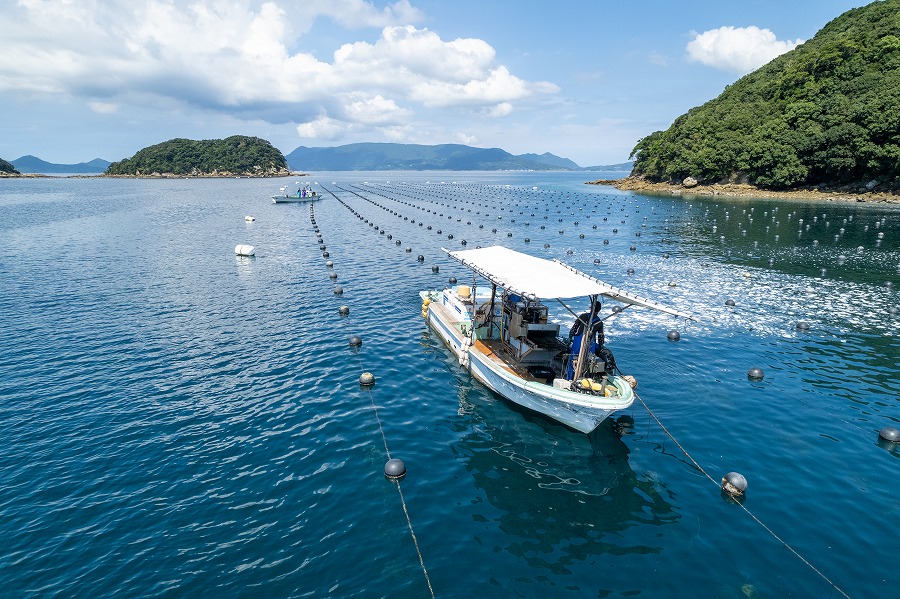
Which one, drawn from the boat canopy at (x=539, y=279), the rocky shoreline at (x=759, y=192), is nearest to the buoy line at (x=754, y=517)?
the boat canopy at (x=539, y=279)

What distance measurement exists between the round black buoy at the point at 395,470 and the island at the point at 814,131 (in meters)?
120

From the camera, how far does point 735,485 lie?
15648 mm

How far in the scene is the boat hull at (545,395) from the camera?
17500mm

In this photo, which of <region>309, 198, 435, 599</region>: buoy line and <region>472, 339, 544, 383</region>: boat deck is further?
<region>472, 339, 544, 383</region>: boat deck

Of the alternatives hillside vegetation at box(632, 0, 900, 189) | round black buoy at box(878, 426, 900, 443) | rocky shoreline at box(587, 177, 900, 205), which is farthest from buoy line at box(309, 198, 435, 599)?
hillside vegetation at box(632, 0, 900, 189)

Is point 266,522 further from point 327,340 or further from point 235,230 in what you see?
point 235,230

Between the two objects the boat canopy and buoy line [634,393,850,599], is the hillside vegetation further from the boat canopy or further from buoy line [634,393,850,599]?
buoy line [634,393,850,599]

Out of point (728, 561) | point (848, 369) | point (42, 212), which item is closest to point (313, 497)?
point (728, 561)

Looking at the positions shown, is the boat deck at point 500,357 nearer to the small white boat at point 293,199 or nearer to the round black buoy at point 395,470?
the round black buoy at point 395,470

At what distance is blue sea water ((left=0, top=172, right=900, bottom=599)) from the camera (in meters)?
12.9

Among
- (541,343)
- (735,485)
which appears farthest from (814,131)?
(735,485)

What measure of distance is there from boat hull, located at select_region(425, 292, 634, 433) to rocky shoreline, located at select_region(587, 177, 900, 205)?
362 ft

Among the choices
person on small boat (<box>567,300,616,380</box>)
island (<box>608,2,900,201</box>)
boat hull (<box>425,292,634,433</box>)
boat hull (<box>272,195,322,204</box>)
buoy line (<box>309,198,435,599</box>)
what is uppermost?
island (<box>608,2,900,201</box>)

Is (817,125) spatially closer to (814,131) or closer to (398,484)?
(814,131)
